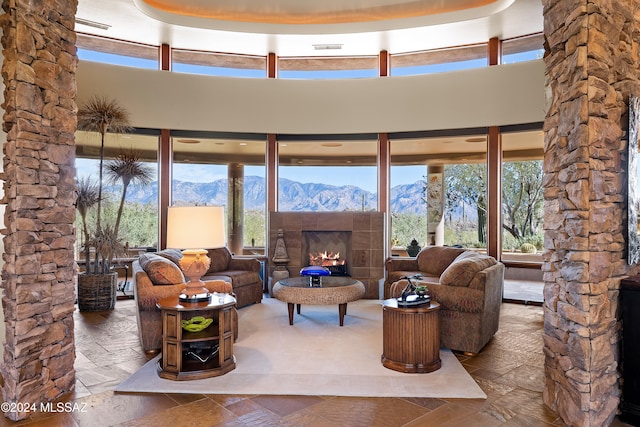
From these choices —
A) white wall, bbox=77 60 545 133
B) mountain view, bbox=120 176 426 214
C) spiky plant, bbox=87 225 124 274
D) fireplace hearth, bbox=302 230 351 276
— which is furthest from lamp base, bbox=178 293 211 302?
white wall, bbox=77 60 545 133

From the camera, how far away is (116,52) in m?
7.25

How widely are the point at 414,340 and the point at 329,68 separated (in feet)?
18.4

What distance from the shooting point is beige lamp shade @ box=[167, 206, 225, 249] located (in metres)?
3.58

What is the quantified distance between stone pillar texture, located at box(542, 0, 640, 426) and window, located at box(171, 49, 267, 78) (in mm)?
5641

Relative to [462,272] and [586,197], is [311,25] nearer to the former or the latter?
[462,272]

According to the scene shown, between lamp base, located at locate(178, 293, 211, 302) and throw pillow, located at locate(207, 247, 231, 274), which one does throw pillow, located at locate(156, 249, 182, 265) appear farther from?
lamp base, located at locate(178, 293, 211, 302)

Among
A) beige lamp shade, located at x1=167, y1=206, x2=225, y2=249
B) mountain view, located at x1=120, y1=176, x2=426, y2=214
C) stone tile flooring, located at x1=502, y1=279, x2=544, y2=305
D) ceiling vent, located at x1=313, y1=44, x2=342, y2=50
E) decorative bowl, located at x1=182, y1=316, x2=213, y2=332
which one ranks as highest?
ceiling vent, located at x1=313, y1=44, x2=342, y2=50

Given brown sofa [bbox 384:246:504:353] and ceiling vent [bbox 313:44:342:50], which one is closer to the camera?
brown sofa [bbox 384:246:504:353]

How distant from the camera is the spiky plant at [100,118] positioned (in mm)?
6449

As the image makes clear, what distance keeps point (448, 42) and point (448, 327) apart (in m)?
5.19

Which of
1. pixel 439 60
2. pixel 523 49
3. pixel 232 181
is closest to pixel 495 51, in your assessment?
pixel 523 49

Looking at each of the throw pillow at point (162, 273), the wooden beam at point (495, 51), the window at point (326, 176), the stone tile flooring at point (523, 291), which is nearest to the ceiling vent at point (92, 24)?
the window at point (326, 176)

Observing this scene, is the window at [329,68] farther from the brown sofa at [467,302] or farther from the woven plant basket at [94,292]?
the woven plant basket at [94,292]

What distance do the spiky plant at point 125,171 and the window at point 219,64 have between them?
1.89m
